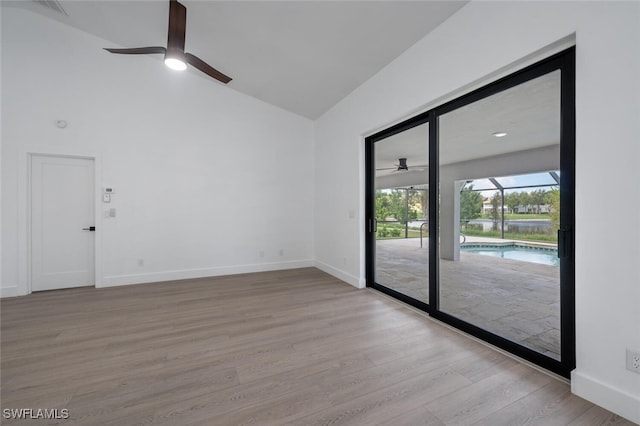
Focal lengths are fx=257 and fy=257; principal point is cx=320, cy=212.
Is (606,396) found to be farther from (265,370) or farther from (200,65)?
(200,65)

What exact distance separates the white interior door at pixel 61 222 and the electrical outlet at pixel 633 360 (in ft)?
21.2

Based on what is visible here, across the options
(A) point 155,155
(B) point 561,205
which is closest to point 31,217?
(A) point 155,155

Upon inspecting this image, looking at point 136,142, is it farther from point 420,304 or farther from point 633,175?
point 633,175

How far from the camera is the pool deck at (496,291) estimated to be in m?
2.63

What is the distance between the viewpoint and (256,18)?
3125 millimetres

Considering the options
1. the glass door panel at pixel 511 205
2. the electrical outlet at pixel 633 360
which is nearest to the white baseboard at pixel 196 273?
the glass door panel at pixel 511 205

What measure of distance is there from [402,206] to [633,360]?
5478 millimetres

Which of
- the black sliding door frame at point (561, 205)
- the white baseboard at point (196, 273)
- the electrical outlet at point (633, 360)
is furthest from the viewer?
the white baseboard at point (196, 273)

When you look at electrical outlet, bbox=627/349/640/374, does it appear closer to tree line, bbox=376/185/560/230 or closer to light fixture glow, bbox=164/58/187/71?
tree line, bbox=376/185/560/230

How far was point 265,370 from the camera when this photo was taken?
203 cm

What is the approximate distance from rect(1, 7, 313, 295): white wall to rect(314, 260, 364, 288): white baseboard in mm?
455

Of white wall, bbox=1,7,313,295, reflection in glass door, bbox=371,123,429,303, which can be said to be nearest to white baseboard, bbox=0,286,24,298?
white wall, bbox=1,7,313,295

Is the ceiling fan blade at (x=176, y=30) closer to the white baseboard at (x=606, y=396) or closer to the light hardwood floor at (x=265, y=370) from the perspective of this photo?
the light hardwood floor at (x=265, y=370)

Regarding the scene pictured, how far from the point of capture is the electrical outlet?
1.48 m
